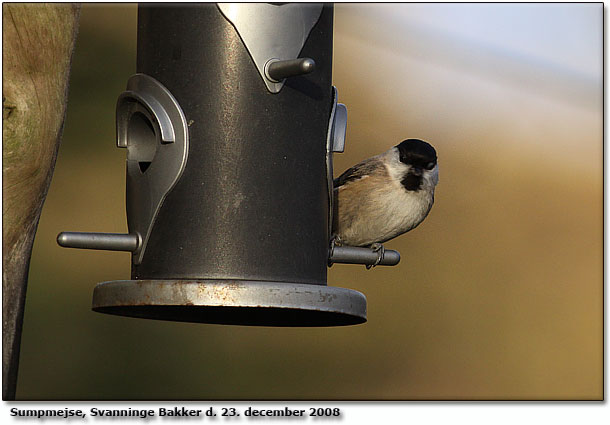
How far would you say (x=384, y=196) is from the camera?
3.90 metres

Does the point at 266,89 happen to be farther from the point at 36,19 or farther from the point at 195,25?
the point at 36,19

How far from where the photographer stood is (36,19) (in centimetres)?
302

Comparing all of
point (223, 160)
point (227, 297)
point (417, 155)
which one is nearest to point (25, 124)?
point (223, 160)

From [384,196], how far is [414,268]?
262cm

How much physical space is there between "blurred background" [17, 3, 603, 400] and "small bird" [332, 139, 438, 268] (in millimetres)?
1300

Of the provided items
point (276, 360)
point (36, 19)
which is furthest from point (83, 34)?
point (36, 19)

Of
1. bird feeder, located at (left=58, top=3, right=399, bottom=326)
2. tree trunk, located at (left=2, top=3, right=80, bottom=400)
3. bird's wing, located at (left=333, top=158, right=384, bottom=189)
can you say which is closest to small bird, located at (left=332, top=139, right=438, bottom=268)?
bird's wing, located at (left=333, top=158, right=384, bottom=189)

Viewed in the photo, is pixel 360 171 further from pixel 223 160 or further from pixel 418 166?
pixel 223 160

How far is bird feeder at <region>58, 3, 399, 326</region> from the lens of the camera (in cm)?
286

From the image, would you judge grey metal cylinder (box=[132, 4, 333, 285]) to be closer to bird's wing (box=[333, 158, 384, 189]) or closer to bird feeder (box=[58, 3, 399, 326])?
bird feeder (box=[58, 3, 399, 326])

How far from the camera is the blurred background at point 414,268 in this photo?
18.8 feet

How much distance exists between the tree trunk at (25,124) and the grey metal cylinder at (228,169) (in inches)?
11.2

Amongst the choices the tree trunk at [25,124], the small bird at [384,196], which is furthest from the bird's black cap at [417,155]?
the tree trunk at [25,124]

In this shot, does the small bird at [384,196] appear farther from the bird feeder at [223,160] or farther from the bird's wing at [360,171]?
the bird feeder at [223,160]
